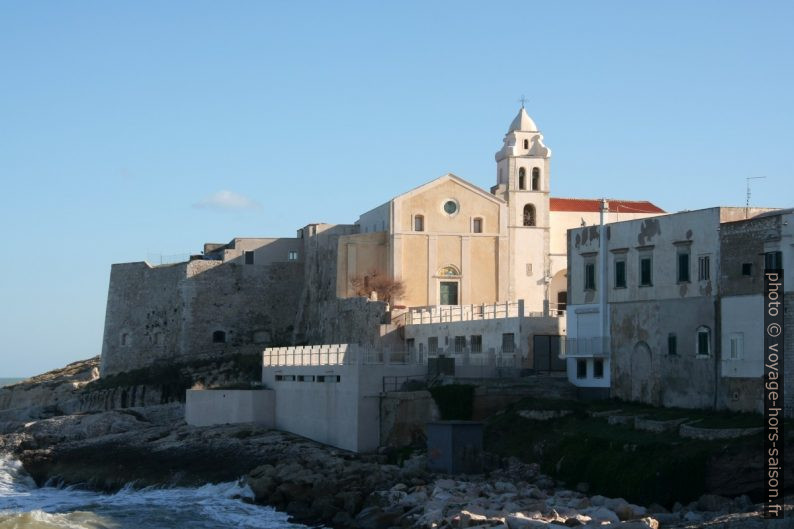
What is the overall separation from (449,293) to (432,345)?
11432mm

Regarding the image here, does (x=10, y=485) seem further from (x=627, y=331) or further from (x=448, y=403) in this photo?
(x=627, y=331)

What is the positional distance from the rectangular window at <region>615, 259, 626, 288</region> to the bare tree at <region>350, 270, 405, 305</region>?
66.3ft

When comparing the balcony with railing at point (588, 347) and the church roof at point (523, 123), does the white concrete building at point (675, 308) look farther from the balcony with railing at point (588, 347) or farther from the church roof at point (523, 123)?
the church roof at point (523, 123)

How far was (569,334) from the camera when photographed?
41094 mm

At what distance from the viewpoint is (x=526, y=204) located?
65125 millimetres

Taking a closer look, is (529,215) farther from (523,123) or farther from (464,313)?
(464,313)

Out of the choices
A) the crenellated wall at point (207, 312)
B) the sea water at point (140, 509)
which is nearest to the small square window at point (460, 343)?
the sea water at point (140, 509)

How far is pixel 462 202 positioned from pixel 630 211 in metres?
11.2

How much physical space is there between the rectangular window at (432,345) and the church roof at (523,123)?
64.4 ft

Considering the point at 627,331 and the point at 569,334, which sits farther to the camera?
the point at 569,334

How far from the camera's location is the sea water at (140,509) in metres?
34.3

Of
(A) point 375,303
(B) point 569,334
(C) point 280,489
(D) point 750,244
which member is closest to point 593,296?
(B) point 569,334

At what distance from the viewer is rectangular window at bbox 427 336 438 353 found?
49.6 meters

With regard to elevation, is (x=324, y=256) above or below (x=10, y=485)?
above
